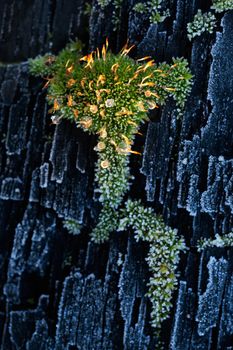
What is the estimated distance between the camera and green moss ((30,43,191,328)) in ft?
15.4

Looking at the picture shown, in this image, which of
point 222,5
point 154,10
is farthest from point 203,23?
point 154,10

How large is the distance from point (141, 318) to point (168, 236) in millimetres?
922

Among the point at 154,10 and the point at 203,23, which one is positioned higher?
the point at 154,10

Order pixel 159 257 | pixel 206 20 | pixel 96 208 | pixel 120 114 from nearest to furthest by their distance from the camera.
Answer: pixel 120 114 → pixel 206 20 → pixel 159 257 → pixel 96 208

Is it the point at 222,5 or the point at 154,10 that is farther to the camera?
the point at 154,10

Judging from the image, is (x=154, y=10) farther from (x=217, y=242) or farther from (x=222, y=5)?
(x=217, y=242)

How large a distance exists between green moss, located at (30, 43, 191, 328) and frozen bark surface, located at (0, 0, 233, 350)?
128mm

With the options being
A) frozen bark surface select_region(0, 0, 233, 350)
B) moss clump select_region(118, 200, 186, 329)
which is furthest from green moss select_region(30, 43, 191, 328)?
frozen bark surface select_region(0, 0, 233, 350)

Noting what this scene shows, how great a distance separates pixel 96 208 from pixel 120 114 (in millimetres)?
1100

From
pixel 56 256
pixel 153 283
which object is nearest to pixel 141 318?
pixel 153 283

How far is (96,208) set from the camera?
513 centimetres

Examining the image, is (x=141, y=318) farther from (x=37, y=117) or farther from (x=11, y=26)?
(x=11, y=26)

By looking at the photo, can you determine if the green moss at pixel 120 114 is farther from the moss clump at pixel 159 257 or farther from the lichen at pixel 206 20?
the lichen at pixel 206 20

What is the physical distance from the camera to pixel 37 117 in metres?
5.28
